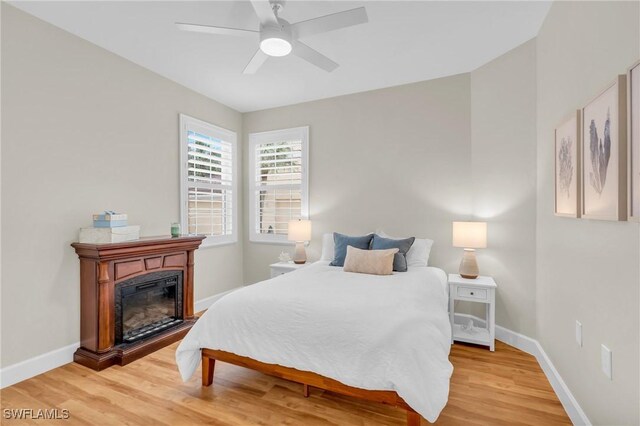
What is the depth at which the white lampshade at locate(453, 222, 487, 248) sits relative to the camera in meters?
3.06

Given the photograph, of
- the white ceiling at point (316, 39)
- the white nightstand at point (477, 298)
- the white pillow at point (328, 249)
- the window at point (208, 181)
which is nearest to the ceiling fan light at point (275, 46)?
the white ceiling at point (316, 39)

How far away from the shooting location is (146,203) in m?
3.35

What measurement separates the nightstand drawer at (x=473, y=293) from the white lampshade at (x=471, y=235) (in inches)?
16.9

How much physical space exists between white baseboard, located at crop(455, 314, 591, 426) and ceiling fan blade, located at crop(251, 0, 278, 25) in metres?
3.08

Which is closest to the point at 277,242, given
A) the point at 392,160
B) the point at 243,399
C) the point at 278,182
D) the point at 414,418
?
the point at 278,182

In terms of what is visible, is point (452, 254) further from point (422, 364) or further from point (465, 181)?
point (422, 364)

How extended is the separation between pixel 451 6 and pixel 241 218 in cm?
372

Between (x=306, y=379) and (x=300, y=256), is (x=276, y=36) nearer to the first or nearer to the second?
(x=306, y=379)

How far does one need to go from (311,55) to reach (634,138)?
2.06m

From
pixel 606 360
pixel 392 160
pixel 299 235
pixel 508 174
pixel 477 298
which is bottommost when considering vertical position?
pixel 477 298

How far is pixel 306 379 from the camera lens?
191 cm

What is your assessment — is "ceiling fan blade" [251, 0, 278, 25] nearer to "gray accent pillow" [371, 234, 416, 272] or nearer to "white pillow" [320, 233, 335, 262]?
"gray accent pillow" [371, 234, 416, 272]

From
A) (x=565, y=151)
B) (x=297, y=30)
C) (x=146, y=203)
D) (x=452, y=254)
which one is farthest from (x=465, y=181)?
(x=146, y=203)

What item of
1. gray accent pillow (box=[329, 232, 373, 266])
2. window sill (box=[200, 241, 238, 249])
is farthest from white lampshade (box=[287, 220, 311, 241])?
window sill (box=[200, 241, 238, 249])
